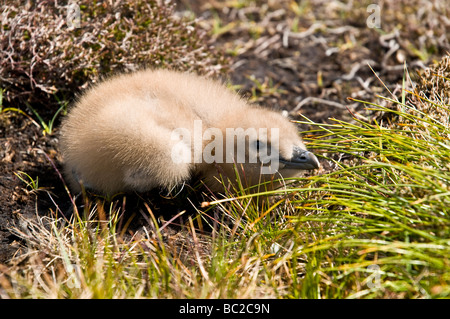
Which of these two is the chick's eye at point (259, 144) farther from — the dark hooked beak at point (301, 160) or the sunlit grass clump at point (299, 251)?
the sunlit grass clump at point (299, 251)

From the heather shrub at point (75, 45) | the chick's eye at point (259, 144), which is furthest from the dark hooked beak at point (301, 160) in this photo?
the heather shrub at point (75, 45)

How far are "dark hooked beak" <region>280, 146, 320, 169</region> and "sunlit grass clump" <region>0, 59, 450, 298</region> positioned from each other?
0.18 meters

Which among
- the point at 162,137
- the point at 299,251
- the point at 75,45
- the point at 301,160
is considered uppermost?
the point at 75,45

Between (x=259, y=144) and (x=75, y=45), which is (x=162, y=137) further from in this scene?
(x=75, y=45)

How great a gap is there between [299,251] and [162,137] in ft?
3.38

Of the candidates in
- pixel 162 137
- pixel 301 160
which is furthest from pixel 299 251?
pixel 162 137

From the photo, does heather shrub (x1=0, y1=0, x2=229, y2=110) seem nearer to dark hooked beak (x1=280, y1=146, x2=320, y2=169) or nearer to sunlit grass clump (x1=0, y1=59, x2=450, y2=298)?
sunlit grass clump (x1=0, y1=59, x2=450, y2=298)

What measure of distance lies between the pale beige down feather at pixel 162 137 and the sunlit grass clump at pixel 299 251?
235 millimetres

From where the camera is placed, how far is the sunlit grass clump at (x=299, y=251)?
2.48 metres

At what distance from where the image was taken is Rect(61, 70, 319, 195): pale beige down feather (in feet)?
10.1

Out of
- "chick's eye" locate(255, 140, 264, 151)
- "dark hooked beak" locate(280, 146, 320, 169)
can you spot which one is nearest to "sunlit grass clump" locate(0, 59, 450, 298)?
"dark hooked beak" locate(280, 146, 320, 169)

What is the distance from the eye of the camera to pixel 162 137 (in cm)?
306
